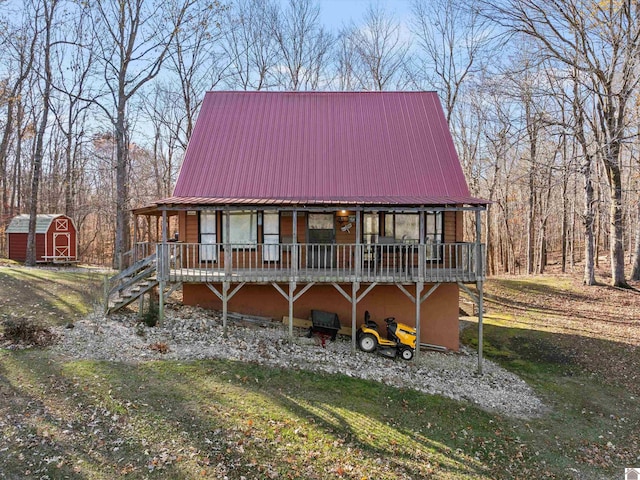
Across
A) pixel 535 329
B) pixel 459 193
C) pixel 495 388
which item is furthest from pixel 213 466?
pixel 535 329

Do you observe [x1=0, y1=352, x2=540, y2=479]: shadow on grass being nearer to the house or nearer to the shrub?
the shrub

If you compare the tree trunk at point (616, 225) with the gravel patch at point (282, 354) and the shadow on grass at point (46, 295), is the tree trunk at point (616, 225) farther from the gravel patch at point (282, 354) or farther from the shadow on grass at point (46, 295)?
the shadow on grass at point (46, 295)

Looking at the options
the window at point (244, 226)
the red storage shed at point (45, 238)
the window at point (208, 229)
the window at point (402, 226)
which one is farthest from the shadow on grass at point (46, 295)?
the window at point (402, 226)

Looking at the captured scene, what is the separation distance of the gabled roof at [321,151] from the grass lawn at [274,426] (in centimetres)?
562

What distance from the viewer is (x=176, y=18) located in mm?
22141

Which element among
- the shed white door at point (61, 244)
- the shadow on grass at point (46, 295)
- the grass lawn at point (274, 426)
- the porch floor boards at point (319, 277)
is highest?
the shed white door at point (61, 244)

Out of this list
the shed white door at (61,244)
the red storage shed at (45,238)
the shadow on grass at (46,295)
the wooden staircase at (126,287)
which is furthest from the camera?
the shed white door at (61,244)

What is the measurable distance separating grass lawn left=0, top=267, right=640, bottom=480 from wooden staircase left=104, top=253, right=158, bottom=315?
1307 millimetres

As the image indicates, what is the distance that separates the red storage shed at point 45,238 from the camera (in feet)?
82.3

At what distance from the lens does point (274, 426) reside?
7.45 m

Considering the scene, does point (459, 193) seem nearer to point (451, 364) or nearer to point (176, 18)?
point (451, 364)

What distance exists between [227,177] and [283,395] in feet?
28.9

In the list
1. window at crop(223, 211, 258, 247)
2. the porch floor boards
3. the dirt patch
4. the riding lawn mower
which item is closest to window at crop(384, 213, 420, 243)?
the porch floor boards

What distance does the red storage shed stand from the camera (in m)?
25.1
